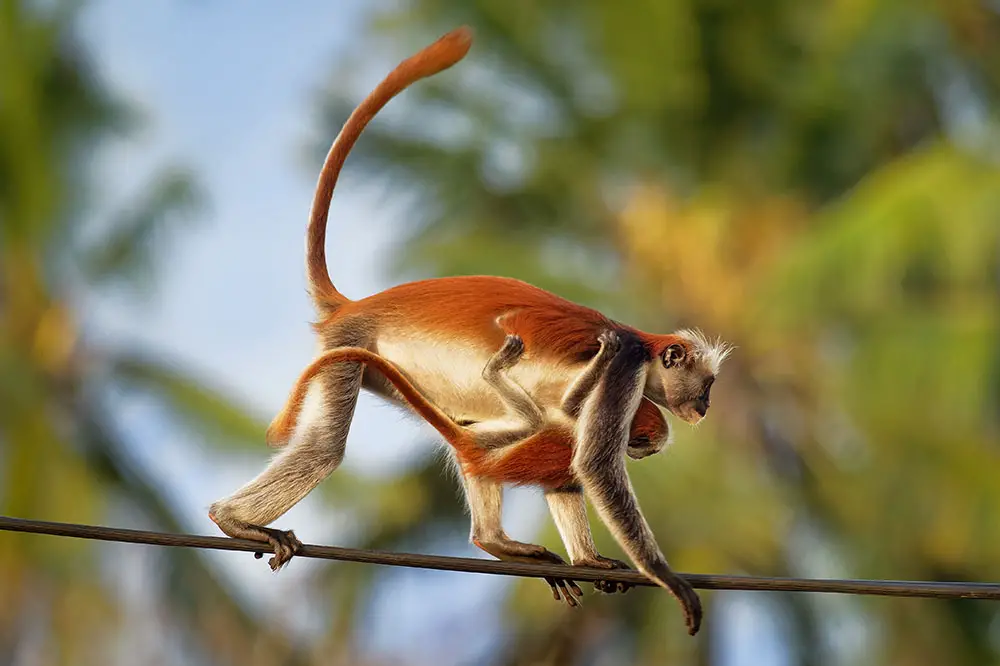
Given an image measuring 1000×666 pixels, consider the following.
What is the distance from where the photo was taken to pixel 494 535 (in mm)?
4809

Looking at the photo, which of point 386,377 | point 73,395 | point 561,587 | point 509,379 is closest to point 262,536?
point 386,377

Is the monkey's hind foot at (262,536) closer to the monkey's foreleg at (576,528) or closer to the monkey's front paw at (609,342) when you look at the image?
the monkey's foreleg at (576,528)

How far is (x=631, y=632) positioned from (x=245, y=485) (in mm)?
12957

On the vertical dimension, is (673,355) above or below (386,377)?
below

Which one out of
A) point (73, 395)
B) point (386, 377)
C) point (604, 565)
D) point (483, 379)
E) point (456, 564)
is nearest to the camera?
point (456, 564)

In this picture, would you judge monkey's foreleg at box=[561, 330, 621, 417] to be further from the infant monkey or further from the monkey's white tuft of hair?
Result: the monkey's white tuft of hair

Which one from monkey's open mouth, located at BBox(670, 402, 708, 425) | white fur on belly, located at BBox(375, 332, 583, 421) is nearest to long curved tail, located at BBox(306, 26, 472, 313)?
white fur on belly, located at BBox(375, 332, 583, 421)

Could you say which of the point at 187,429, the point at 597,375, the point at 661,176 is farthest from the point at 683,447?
the point at 597,375

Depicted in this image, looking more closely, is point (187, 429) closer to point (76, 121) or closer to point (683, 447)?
point (76, 121)

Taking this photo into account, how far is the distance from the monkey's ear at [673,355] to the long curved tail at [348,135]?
3.68ft

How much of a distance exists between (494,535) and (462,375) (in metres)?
0.68

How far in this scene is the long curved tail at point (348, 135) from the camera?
4.77 meters

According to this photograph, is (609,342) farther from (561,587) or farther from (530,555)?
(561,587)

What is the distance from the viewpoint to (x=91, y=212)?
17.4 meters
